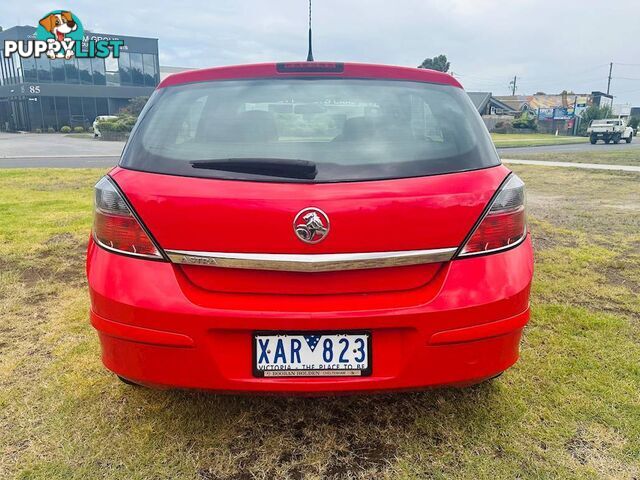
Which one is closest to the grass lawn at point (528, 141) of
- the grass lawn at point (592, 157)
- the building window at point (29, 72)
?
the grass lawn at point (592, 157)

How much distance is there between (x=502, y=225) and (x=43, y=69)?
48.0 m

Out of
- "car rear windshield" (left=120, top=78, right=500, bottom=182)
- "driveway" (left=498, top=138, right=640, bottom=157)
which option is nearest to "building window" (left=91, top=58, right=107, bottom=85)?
"driveway" (left=498, top=138, right=640, bottom=157)

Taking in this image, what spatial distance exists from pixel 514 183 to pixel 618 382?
133 cm

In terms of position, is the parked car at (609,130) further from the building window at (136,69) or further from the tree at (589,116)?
the building window at (136,69)

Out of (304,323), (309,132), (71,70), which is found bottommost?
(304,323)

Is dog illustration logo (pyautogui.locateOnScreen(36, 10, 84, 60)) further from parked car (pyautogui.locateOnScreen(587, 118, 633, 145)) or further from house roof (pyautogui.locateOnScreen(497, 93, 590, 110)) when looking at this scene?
house roof (pyautogui.locateOnScreen(497, 93, 590, 110))

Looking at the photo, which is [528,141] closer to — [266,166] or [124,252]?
[266,166]

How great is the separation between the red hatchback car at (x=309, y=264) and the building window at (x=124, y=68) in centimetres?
4864

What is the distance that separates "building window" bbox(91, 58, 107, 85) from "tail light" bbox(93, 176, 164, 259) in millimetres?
47112

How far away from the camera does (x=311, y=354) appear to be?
5.93 ft

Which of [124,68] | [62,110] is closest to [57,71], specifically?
[62,110]

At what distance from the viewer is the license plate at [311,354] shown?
179 centimetres

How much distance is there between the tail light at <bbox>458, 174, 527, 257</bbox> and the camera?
6.12 feet

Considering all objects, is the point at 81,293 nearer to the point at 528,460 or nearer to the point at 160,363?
the point at 160,363
